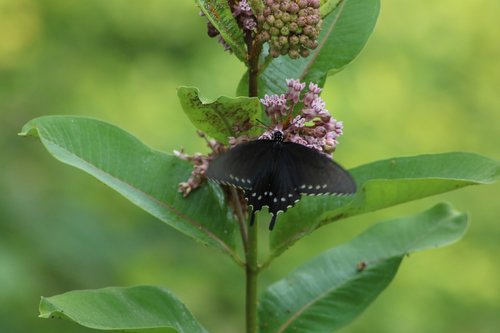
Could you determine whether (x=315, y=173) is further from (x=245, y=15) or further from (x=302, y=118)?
(x=245, y=15)

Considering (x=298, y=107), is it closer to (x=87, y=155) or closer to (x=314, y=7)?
(x=314, y=7)

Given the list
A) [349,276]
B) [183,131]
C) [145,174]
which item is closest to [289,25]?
[145,174]

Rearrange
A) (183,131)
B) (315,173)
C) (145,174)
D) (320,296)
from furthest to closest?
(183,131)
(320,296)
(145,174)
(315,173)

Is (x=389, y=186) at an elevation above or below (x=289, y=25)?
below

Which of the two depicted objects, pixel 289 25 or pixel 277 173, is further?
pixel 277 173

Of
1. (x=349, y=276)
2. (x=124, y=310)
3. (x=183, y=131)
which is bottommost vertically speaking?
(x=124, y=310)

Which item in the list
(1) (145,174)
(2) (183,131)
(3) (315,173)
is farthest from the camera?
(2) (183,131)

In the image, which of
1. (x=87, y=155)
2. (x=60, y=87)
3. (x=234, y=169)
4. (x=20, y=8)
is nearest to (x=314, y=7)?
(x=234, y=169)

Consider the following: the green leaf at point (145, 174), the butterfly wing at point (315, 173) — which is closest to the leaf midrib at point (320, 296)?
the green leaf at point (145, 174)
